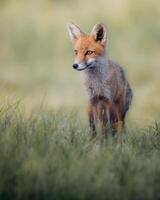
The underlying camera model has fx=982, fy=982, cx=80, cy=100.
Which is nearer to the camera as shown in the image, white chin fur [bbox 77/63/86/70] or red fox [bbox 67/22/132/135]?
white chin fur [bbox 77/63/86/70]

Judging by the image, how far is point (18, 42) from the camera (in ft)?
80.1

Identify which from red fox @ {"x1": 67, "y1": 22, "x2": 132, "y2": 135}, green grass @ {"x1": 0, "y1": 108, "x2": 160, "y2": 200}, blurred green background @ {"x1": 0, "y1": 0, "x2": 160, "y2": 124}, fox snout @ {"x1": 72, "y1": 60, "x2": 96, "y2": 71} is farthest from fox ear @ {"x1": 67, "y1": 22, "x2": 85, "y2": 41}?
blurred green background @ {"x1": 0, "y1": 0, "x2": 160, "y2": 124}

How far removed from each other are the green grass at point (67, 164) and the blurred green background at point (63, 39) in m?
10.1

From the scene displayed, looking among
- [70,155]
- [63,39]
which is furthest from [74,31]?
[63,39]

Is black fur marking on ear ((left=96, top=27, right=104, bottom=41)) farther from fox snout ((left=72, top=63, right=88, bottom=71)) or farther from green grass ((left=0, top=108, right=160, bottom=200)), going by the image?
green grass ((left=0, top=108, right=160, bottom=200))

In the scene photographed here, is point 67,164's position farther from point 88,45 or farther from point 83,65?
point 88,45

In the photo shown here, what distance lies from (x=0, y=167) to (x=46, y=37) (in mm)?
16326

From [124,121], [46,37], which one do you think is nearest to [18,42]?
[46,37]

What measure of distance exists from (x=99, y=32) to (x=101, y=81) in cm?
56

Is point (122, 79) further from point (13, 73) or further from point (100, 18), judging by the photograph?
point (100, 18)

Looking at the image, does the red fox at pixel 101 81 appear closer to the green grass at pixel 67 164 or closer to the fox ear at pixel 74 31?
the fox ear at pixel 74 31

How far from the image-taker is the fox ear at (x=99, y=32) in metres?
11.2

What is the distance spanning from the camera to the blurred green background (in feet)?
68.9

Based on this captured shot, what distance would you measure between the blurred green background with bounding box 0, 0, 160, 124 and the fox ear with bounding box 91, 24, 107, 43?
838 centimetres
